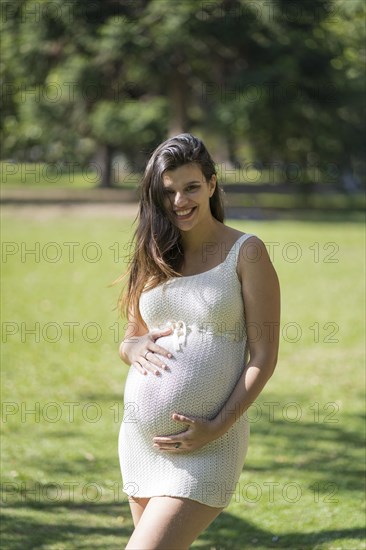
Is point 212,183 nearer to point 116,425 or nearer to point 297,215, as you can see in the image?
point 116,425

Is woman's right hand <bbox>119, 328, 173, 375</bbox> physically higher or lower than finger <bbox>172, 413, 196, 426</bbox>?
higher

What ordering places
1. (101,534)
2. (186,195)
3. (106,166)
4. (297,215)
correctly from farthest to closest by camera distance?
(106,166), (297,215), (101,534), (186,195)

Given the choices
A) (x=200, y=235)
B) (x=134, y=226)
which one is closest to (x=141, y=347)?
(x=200, y=235)

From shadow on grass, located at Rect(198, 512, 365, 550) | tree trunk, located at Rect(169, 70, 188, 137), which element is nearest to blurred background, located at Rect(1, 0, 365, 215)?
tree trunk, located at Rect(169, 70, 188, 137)

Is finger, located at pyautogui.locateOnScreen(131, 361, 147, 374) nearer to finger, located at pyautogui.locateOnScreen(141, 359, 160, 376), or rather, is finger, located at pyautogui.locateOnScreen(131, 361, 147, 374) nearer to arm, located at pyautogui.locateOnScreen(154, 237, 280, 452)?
finger, located at pyautogui.locateOnScreen(141, 359, 160, 376)

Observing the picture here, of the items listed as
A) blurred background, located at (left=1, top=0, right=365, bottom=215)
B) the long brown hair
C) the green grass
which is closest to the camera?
the long brown hair

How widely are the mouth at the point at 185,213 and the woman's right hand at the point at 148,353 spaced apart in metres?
0.40

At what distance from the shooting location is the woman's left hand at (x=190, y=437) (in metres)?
3.10

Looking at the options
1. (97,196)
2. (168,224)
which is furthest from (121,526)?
(97,196)

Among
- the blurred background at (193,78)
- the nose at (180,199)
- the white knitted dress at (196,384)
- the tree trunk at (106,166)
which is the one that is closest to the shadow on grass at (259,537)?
the white knitted dress at (196,384)

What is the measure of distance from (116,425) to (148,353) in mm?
4992

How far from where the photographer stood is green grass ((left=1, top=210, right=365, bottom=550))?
18.9 feet

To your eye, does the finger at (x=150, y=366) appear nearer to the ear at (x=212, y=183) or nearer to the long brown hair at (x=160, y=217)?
the long brown hair at (x=160, y=217)

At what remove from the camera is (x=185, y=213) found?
128 inches
